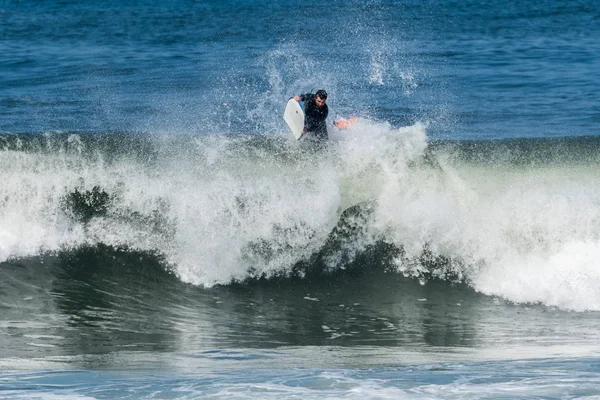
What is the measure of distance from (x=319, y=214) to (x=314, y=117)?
1451 mm

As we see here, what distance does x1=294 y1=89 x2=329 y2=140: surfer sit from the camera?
1286cm

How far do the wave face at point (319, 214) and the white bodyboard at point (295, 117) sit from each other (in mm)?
295

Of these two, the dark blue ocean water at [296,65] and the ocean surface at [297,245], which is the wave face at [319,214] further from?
the dark blue ocean water at [296,65]

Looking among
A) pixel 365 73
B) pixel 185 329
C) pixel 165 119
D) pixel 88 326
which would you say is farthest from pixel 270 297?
pixel 365 73

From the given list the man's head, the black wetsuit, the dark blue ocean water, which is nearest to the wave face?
the black wetsuit

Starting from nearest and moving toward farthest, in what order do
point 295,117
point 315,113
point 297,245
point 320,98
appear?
point 297,245
point 320,98
point 315,113
point 295,117

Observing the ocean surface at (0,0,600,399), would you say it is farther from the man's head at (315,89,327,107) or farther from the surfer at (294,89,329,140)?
the man's head at (315,89,327,107)

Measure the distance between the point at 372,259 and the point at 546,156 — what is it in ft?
13.2

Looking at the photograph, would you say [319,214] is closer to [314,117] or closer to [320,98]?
[314,117]

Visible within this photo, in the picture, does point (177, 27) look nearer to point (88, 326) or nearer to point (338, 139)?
point (338, 139)

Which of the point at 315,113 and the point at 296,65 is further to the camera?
the point at 296,65

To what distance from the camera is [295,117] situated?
13.3 m

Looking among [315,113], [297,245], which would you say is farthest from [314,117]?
[297,245]

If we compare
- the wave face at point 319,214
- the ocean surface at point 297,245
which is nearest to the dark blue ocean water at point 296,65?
the ocean surface at point 297,245
